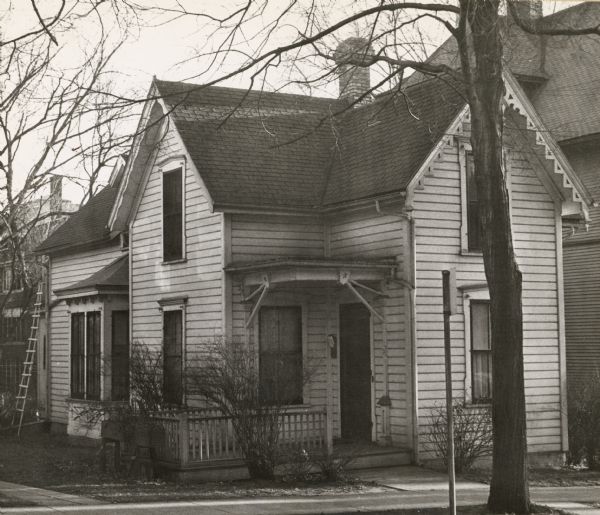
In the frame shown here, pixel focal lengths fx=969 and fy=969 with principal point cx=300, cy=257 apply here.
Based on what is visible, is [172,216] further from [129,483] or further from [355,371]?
[129,483]

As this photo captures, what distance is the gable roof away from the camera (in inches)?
983

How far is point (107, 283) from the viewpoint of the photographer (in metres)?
22.1

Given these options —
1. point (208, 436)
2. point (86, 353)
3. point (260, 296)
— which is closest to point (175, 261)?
point (260, 296)

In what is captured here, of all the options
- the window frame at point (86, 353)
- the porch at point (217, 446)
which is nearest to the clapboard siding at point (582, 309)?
the porch at point (217, 446)

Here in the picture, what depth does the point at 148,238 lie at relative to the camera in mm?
21344

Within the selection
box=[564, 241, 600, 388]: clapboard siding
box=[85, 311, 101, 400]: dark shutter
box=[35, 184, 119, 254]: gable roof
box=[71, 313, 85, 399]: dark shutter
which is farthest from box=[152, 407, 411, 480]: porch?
box=[35, 184, 119, 254]: gable roof

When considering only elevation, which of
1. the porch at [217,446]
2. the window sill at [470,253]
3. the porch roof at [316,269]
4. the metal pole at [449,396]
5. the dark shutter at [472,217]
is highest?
the dark shutter at [472,217]

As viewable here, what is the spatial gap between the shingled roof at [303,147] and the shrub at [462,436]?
4.19 meters

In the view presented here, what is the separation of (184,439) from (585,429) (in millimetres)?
8462

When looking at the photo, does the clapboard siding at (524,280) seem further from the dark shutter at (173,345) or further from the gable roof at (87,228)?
the gable roof at (87,228)

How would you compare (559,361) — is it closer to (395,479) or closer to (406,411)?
(406,411)

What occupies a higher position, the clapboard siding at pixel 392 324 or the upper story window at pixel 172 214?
the upper story window at pixel 172 214

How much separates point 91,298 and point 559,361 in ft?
35.2

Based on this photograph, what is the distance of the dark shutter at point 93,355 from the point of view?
22688 millimetres
